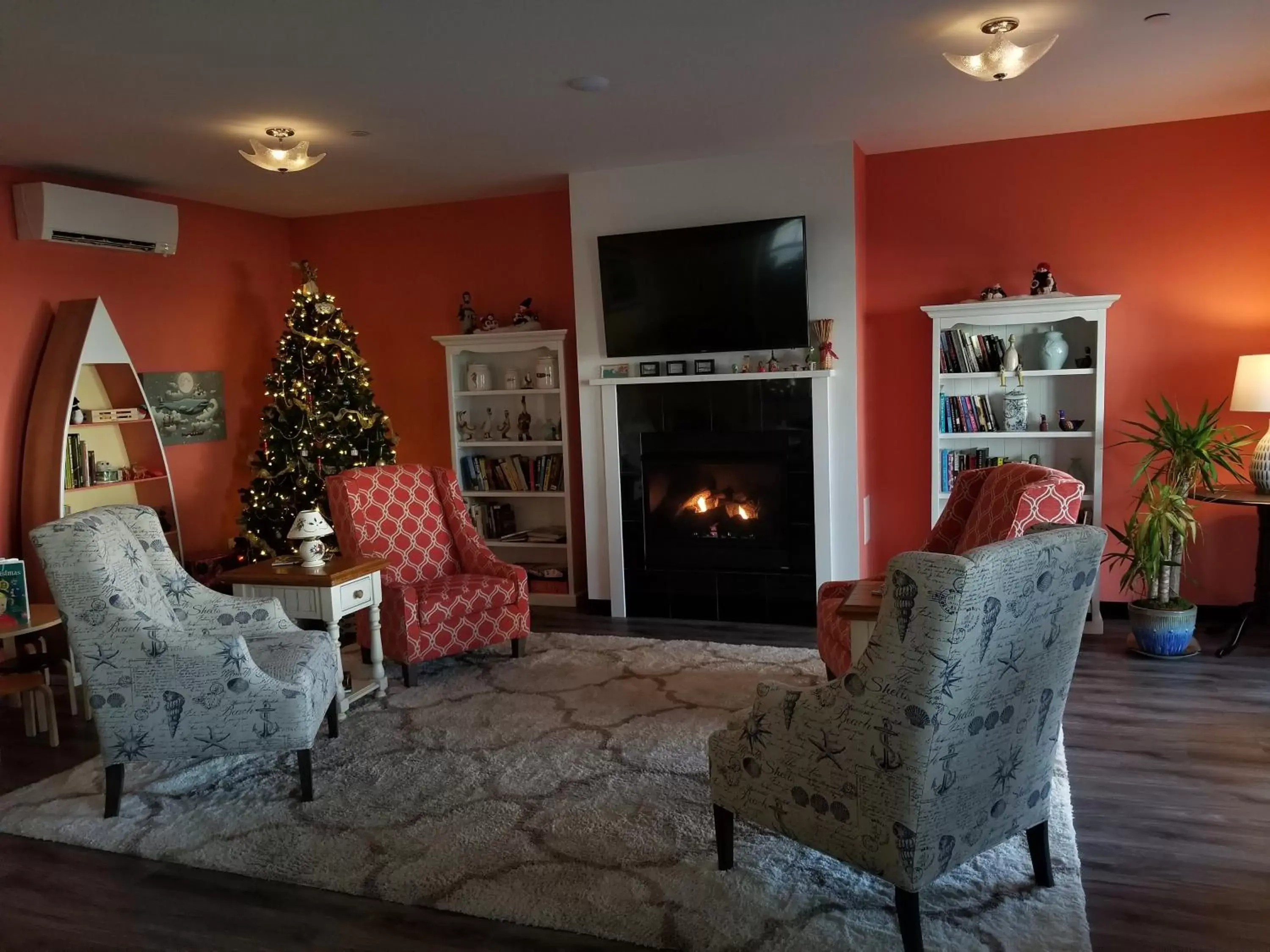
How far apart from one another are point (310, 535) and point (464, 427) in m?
2.41

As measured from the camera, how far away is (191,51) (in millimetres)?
3420

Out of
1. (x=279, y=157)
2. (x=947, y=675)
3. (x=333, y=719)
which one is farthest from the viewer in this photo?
(x=279, y=157)

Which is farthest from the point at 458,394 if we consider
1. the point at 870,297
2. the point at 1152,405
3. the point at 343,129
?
the point at 1152,405

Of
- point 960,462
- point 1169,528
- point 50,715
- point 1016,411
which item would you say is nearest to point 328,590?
point 50,715

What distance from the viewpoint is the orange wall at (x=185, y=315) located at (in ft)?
16.5

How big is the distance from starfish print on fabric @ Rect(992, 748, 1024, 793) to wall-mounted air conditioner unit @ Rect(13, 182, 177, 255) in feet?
16.9

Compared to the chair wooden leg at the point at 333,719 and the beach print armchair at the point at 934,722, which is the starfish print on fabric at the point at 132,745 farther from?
the beach print armchair at the point at 934,722

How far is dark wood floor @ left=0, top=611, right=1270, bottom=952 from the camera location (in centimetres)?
251

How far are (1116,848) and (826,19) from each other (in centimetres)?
281

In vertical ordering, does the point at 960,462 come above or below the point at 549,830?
above

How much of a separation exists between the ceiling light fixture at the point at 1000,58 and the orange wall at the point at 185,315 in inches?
184

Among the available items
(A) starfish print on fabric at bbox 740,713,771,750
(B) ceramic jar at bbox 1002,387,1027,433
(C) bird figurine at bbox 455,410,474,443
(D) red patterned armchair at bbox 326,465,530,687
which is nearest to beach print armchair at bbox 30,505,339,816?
(D) red patterned armchair at bbox 326,465,530,687

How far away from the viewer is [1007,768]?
7.76 ft

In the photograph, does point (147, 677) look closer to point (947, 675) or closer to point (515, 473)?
point (947, 675)
